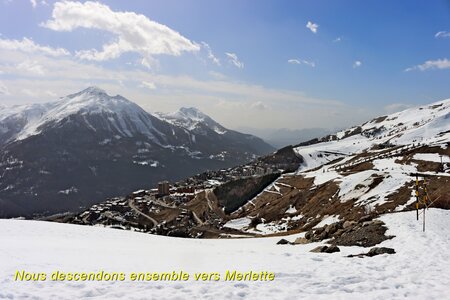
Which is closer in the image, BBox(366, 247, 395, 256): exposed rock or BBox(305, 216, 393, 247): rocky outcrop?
BBox(366, 247, 395, 256): exposed rock

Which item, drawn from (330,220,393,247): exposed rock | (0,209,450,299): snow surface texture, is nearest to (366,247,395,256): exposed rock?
(0,209,450,299): snow surface texture

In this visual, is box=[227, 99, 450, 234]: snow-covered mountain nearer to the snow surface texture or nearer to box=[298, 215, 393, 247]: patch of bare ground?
box=[298, 215, 393, 247]: patch of bare ground

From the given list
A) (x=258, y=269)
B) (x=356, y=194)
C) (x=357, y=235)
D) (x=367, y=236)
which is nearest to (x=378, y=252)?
(x=367, y=236)

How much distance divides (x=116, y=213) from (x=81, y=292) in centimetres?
15299

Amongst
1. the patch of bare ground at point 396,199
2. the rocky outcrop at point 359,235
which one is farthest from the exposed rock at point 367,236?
the patch of bare ground at point 396,199

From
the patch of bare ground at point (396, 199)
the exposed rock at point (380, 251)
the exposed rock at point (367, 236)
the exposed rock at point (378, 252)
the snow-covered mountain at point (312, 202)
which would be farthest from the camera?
the snow-covered mountain at point (312, 202)

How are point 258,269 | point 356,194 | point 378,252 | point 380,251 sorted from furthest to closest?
point 356,194 < point 380,251 < point 378,252 < point 258,269

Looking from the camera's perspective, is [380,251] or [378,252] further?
[380,251]

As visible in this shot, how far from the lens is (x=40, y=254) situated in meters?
20.5

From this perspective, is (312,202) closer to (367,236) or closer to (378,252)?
(367,236)

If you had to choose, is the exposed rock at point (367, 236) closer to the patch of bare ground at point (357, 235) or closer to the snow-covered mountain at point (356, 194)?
the patch of bare ground at point (357, 235)

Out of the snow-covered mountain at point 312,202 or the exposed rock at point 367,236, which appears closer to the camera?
the exposed rock at point 367,236

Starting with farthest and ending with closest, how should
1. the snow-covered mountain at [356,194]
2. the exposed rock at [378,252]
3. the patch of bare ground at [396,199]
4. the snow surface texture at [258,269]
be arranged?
the snow-covered mountain at [356,194] < the patch of bare ground at [396,199] < the exposed rock at [378,252] < the snow surface texture at [258,269]

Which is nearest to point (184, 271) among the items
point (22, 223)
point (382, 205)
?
point (22, 223)
